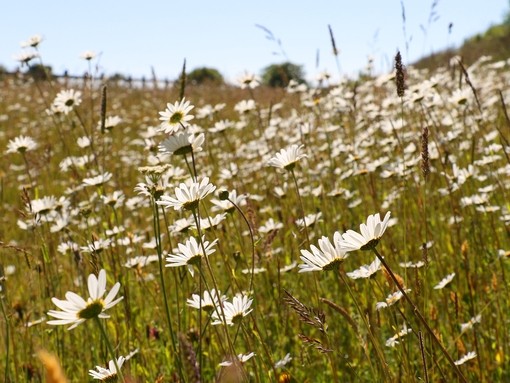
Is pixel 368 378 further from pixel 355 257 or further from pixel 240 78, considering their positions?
pixel 240 78

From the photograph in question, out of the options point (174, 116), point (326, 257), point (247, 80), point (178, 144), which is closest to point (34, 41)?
point (247, 80)

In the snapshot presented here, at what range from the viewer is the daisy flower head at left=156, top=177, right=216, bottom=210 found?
138cm

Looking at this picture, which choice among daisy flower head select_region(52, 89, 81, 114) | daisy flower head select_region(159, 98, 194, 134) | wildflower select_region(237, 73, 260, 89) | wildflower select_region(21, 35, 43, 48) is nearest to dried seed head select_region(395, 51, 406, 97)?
daisy flower head select_region(159, 98, 194, 134)

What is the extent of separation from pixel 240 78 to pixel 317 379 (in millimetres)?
2261

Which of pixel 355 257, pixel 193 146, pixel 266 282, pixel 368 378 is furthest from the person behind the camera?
pixel 355 257

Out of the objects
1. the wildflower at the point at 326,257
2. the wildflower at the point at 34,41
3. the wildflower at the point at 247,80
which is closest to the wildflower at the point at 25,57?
the wildflower at the point at 34,41

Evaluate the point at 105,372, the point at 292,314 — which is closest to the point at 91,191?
the point at 292,314

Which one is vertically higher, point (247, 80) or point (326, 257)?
point (247, 80)

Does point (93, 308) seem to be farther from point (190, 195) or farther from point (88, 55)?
point (88, 55)

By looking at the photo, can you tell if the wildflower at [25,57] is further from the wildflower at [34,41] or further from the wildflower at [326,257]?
the wildflower at [326,257]

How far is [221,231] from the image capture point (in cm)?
262

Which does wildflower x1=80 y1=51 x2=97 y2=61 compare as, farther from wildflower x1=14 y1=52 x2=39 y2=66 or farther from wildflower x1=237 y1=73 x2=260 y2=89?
wildflower x1=237 y1=73 x2=260 y2=89

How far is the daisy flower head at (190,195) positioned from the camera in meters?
1.38

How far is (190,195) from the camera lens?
140 cm
